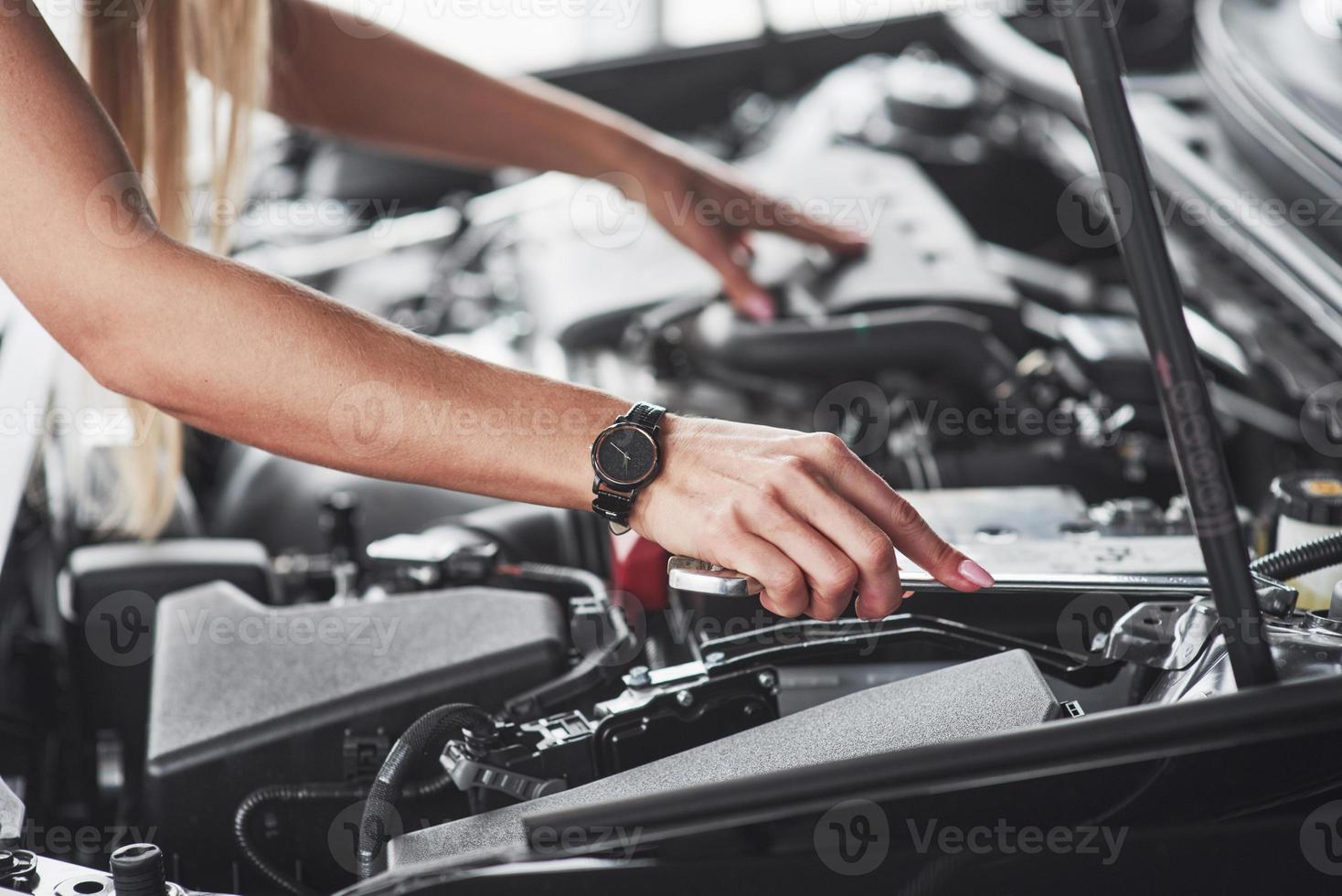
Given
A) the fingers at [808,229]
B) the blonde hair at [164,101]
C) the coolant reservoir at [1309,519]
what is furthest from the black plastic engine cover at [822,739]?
the fingers at [808,229]

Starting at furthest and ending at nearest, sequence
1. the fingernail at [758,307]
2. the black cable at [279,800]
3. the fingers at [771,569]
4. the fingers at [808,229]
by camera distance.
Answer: the fingers at [808,229]
the fingernail at [758,307]
the black cable at [279,800]
the fingers at [771,569]

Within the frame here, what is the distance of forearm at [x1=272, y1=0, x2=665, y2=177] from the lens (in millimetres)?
1594

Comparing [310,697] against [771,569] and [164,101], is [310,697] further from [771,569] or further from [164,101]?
[164,101]

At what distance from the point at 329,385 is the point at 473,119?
0.99 m

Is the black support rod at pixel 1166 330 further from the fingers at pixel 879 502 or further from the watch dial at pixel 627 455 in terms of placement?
the watch dial at pixel 627 455

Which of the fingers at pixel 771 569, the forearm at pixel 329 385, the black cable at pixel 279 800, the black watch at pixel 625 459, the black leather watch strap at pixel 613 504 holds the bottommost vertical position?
the black cable at pixel 279 800

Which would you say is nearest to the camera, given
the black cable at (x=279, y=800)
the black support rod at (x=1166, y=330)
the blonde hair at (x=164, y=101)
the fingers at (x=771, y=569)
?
the black support rod at (x=1166, y=330)

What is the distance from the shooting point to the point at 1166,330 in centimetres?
59

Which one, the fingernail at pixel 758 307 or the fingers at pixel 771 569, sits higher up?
the fingernail at pixel 758 307

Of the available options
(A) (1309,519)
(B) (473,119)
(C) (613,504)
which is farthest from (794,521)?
(B) (473,119)

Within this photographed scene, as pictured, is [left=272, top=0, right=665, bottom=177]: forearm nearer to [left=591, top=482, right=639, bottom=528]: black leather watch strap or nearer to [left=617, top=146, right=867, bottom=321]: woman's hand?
[left=617, top=146, right=867, bottom=321]: woman's hand

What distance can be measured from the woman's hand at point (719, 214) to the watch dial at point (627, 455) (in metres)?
0.73

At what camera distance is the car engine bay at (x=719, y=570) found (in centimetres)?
71

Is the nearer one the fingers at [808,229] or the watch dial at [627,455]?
the watch dial at [627,455]
